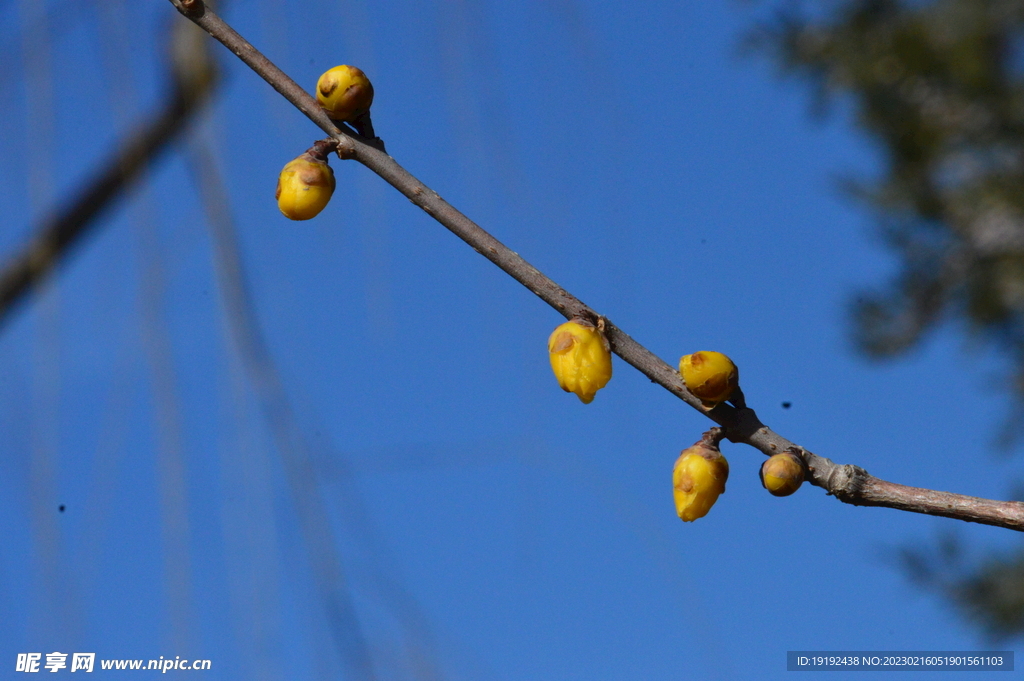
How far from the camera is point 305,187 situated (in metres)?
0.35

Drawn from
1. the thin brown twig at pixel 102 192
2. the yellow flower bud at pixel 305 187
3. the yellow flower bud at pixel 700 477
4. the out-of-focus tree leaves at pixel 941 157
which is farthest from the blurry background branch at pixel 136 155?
the out-of-focus tree leaves at pixel 941 157

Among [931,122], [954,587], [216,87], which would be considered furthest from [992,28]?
[216,87]

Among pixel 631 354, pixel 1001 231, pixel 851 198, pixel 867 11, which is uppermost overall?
pixel 867 11

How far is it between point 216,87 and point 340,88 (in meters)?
0.37

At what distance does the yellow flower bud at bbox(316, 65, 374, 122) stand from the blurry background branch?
33 cm

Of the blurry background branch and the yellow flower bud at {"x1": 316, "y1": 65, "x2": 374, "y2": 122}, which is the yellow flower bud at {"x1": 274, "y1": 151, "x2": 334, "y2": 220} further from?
the blurry background branch

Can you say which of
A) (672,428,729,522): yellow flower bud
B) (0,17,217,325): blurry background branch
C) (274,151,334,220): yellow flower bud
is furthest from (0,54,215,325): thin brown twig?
(672,428,729,522): yellow flower bud

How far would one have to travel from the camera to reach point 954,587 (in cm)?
254

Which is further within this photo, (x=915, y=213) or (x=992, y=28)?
(x=915, y=213)

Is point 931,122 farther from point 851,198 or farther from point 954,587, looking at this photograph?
point 954,587

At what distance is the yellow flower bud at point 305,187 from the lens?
0.35 m

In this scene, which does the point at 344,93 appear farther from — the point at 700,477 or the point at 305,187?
the point at 700,477

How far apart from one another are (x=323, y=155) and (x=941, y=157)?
9.50 feet

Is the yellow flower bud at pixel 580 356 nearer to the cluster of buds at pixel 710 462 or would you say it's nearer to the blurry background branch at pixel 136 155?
the cluster of buds at pixel 710 462
